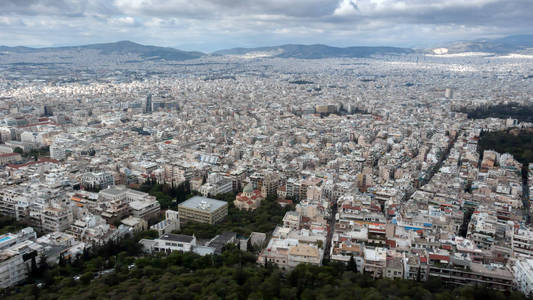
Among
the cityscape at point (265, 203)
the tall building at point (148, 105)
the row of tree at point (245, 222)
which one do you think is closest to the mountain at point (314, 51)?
the tall building at point (148, 105)

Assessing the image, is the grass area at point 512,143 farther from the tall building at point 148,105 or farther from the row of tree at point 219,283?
the tall building at point 148,105

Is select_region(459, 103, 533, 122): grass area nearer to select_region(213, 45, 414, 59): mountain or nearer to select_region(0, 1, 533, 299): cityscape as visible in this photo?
select_region(0, 1, 533, 299): cityscape

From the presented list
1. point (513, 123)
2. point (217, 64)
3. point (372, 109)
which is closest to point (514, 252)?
point (513, 123)

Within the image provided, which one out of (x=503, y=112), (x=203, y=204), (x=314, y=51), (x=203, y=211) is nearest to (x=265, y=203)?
(x=203, y=204)

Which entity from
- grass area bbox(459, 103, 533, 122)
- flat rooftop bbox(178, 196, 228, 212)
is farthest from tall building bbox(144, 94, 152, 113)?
grass area bbox(459, 103, 533, 122)

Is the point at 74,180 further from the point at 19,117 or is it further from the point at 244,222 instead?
the point at 19,117
